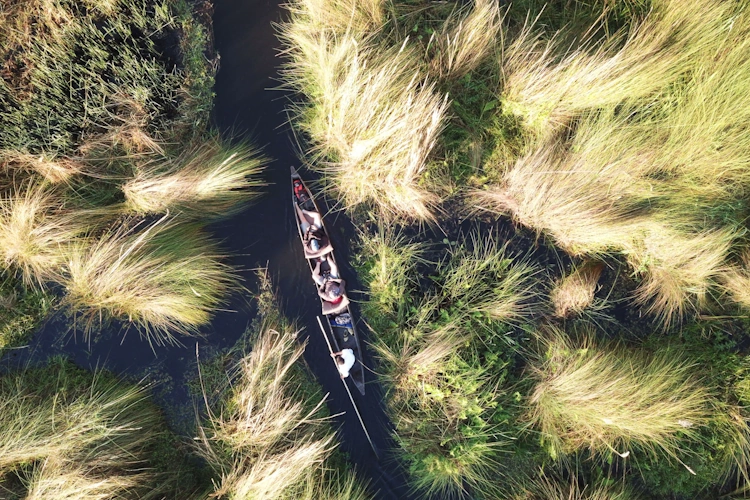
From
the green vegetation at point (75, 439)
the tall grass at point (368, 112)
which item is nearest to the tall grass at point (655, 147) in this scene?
the tall grass at point (368, 112)

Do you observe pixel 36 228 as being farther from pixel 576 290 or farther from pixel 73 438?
pixel 576 290

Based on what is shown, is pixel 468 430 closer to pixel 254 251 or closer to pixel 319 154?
pixel 254 251

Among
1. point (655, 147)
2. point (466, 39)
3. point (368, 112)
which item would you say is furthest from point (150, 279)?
point (655, 147)

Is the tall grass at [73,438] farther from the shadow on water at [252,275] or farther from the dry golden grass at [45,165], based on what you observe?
the dry golden grass at [45,165]

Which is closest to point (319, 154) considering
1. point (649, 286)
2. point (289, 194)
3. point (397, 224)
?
point (289, 194)

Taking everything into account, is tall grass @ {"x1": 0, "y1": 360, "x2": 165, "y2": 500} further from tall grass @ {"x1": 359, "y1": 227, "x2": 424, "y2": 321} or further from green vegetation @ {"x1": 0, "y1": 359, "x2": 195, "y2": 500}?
tall grass @ {"x1": 359, "y1": 227, "x2": 424, "y2": 321}

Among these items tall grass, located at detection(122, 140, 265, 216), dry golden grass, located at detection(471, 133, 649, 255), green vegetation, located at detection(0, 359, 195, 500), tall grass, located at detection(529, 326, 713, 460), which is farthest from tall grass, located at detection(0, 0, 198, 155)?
tall grass, located at detection(529, 326, 713, 460)
